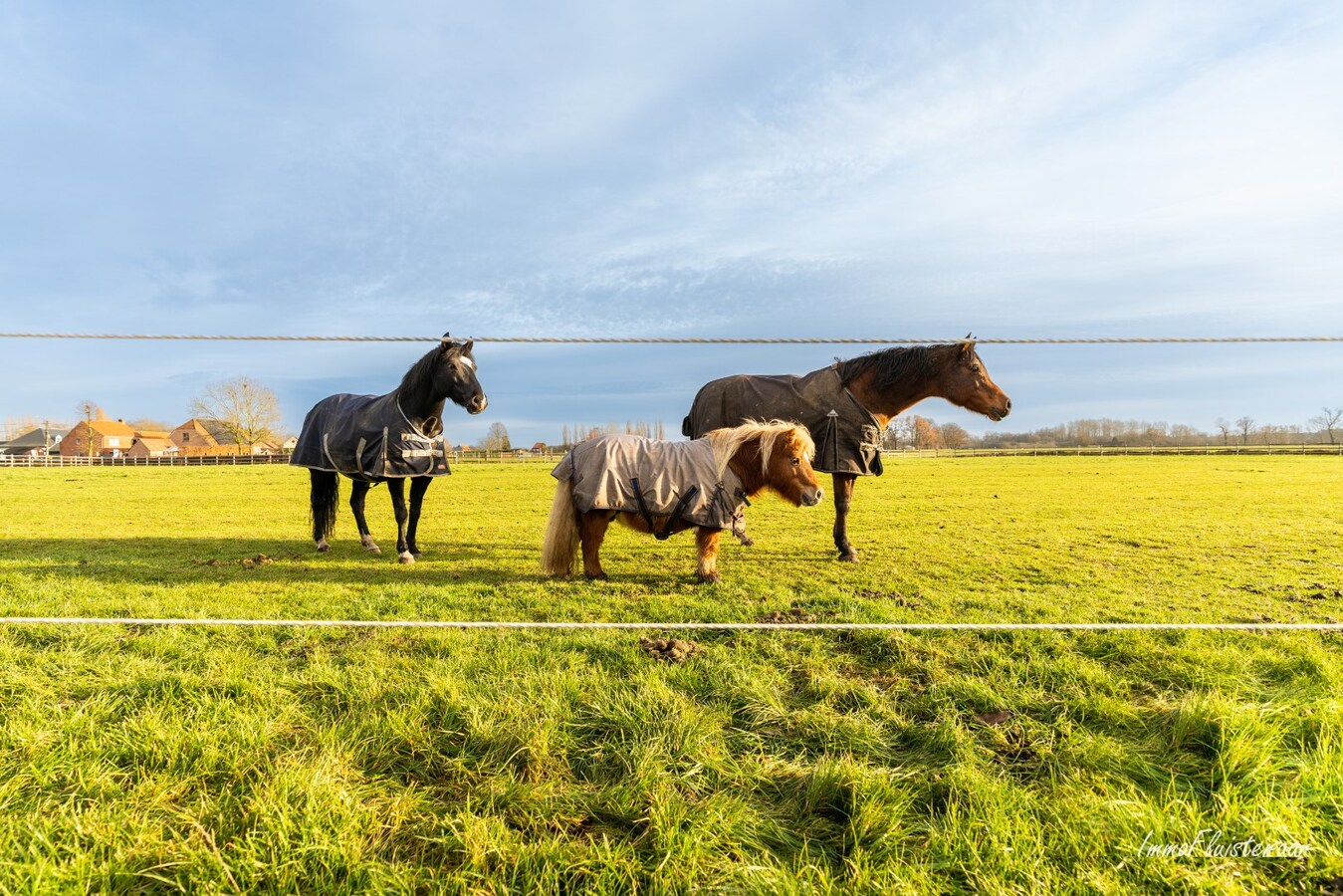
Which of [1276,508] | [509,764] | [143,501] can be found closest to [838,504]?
[509,764]

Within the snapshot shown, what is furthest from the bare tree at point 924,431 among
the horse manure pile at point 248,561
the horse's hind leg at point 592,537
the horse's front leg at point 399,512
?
the horse manure pile at point 248,561

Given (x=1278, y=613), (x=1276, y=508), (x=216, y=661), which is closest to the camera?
(x=216, y=661)

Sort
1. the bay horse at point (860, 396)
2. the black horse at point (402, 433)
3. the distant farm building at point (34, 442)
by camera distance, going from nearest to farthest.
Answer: the bay horse at point (860, 396)
the black horse at point (402, 433)
the distant farm building at point (34, 442)

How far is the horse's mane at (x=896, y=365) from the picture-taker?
5891 millimetres

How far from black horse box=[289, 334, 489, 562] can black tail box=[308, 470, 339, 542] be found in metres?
0.36

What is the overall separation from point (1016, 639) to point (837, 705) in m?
1.55

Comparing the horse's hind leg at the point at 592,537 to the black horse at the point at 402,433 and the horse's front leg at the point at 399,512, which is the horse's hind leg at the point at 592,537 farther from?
the horse's front leg at the point at 399,512

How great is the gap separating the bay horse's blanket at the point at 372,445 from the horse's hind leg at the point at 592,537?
2.28 meters

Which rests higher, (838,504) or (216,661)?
(838,504)

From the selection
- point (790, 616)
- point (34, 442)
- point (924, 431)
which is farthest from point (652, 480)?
point (34, 442)

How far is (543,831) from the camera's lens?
183cm

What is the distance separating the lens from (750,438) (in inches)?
203

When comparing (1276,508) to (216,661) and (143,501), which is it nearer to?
(216,661)

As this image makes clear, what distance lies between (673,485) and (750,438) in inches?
34.6
